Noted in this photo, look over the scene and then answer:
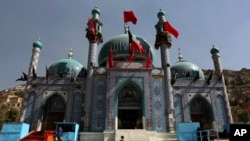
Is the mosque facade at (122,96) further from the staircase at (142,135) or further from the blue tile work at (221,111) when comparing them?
the staircase at (142,135)

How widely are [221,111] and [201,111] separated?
1843mm

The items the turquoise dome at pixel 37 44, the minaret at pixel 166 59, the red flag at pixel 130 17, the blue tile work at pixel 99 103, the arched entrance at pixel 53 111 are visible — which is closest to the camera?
the blue tile work at pixel 99 103

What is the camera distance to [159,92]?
19109 millimetres

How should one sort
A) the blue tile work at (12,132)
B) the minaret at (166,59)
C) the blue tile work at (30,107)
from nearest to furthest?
the blue tile work at (12,132) → the minaret at (166,59) → the blue tile work at (30,107)

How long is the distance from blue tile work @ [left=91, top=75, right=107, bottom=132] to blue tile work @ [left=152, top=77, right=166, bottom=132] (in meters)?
4.33

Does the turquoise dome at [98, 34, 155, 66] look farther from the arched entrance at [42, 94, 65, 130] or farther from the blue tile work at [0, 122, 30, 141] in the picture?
the blue tile work at [0, 122, 30, 141]

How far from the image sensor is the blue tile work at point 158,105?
17.9 meters

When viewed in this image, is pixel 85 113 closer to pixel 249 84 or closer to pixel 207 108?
pixel 207 108

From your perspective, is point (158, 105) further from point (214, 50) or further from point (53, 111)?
point (214, 50)

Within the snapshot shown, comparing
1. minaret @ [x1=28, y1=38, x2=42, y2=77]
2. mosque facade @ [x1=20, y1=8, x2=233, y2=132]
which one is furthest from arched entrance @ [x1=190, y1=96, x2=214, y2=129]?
minaret @ [x1=28, y1=38, x2=42, y2=77]

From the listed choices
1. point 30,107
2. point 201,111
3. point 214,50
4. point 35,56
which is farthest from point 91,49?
point 214,50

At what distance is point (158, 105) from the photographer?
18.5m

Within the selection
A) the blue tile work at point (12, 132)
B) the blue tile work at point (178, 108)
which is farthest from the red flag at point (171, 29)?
the blue tile work at point (12, 132)

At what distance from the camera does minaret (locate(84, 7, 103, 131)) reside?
1803 cm
